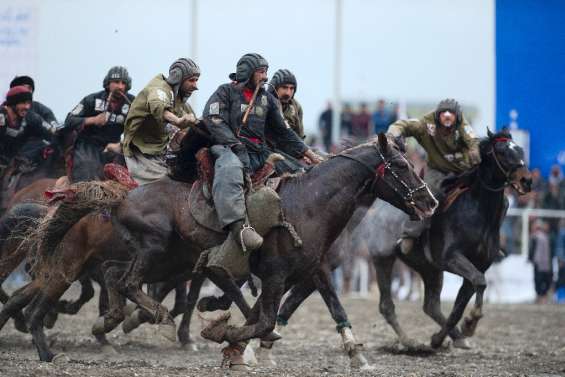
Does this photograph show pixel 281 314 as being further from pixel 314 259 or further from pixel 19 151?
pixel 19 151

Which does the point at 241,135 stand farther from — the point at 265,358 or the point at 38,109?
the point at 38,109

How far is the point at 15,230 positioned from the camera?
12203mm

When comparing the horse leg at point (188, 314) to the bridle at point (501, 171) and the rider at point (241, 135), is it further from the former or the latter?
the bridle at point (501, 171)

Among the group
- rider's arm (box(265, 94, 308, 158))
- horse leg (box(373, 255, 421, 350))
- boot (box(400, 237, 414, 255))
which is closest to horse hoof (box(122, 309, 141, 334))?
rider's arm (box(265, 94, 308, 158))

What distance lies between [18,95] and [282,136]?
3654 mm

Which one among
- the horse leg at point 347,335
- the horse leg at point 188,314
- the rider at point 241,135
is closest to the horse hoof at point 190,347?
the horse leg at point 188,314

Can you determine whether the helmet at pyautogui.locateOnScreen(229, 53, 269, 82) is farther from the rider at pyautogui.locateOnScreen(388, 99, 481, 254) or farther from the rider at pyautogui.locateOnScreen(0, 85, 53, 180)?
the rider at pyautogui.locateOnScreen(0, 85, 53, 180)

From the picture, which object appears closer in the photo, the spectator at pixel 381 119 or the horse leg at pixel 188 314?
the horse leg at pixel 188 314

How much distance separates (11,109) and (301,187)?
4553 mm

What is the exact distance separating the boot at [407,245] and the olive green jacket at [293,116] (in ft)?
5.87

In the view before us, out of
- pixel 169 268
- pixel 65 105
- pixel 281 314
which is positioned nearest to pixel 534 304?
pixel 65 105

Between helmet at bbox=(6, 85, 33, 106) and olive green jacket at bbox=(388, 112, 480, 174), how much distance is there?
3.99 m

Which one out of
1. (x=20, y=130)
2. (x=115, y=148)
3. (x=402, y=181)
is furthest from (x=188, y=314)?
(x=402, y=181)

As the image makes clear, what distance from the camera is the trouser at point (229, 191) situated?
10.2 m
